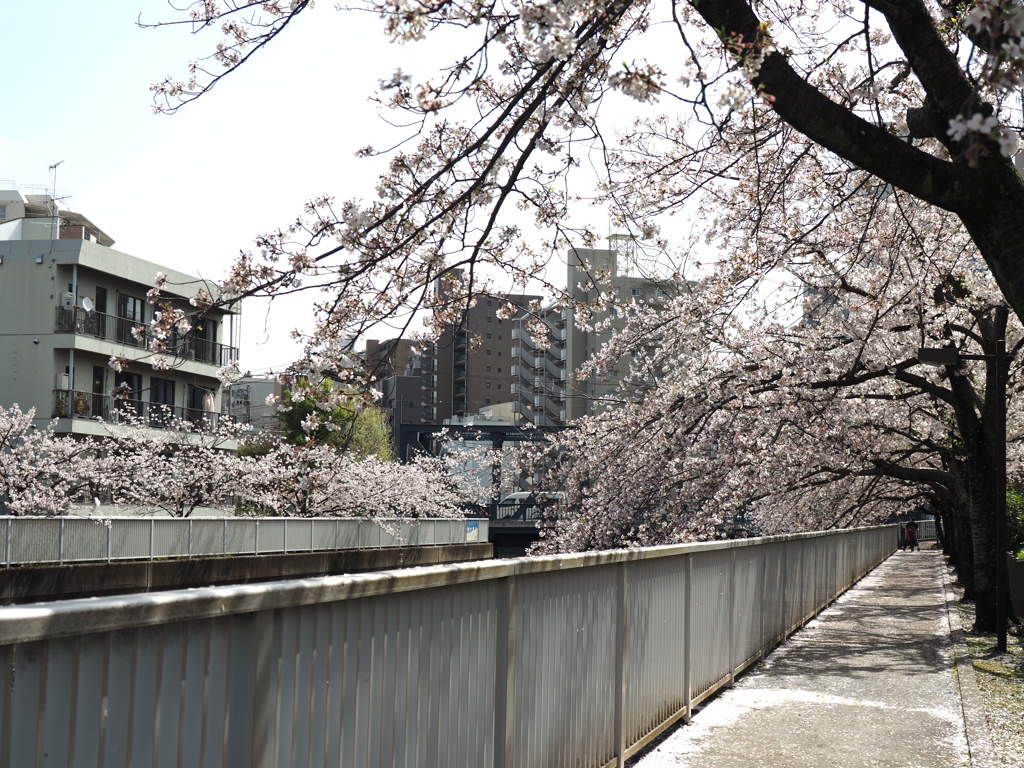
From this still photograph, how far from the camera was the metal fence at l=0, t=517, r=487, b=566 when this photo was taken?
2145 cm

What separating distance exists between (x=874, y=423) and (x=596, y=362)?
5.47m

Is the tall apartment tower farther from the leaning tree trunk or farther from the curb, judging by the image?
the curb

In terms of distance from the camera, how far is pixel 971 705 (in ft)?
28.5

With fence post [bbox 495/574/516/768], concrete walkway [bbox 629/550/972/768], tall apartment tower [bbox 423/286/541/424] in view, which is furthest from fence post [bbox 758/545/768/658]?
tall apartment tower [bbox 423/286/541/424]

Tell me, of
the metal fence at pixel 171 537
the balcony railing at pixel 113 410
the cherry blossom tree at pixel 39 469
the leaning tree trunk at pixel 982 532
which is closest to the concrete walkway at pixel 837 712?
the leaning tree trunk at pixel 982 532

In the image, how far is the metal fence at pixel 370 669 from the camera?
2232mm

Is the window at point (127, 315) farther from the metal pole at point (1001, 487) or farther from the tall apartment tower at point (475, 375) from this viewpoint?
the tall apartment tower at point (475, 375)

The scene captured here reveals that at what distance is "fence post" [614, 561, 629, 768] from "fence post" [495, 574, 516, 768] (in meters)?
1.72

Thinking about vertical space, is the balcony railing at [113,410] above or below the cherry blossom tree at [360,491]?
above

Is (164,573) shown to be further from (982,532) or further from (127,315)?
(127,315)

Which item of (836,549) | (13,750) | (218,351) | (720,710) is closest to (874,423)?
(836,549)

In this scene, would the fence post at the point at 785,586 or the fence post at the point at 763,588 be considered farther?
the fence post at the point at 785,586

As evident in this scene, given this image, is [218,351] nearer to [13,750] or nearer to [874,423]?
[874,423]

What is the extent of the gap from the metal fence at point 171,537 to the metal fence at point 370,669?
58.8 ft
